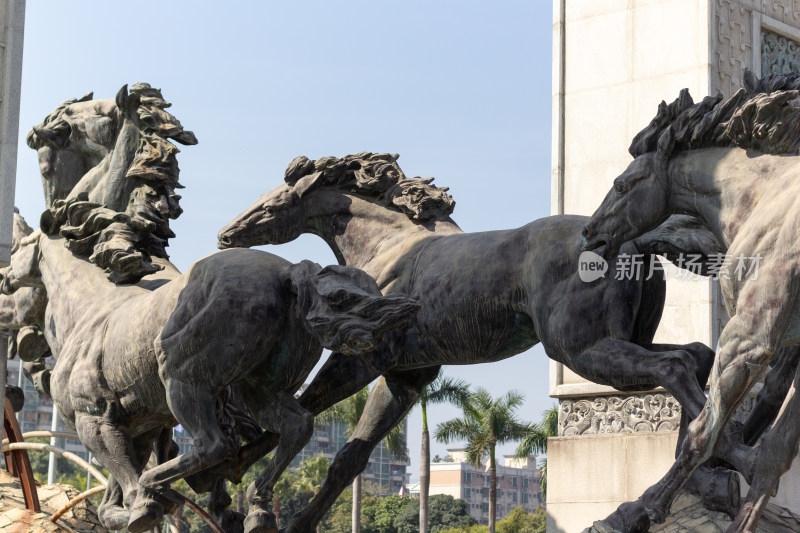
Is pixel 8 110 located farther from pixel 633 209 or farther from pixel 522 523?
pixel 522 523

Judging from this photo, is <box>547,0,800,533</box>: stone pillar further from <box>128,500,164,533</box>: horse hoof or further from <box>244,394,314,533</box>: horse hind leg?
<box>128,500,164,533</box>: horse hoof

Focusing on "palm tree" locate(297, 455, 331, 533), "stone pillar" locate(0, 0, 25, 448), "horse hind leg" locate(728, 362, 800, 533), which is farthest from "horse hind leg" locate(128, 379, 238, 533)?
"palm tree" locate(297, 455, 331, 533)

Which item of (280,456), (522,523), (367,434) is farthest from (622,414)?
(522,523)

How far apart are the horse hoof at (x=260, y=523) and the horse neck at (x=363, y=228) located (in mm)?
1527

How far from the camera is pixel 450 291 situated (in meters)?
6.51

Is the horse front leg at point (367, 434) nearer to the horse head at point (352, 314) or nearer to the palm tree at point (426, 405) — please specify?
the horse head at point (352, 314)

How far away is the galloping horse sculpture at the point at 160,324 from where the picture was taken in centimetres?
611

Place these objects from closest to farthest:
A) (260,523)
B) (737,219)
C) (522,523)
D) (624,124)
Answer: (737,219) → (260,523) → (624,124) → (522,523)

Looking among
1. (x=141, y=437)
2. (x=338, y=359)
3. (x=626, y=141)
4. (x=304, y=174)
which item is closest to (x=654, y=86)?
(x=626, y=141)

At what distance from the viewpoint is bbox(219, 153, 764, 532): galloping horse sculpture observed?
20.0 feet

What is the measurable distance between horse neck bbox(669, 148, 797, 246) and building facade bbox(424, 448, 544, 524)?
92.6 metres

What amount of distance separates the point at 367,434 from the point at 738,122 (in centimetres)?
283

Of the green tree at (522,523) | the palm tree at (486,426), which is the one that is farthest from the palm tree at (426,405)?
the green tree at (522,523)

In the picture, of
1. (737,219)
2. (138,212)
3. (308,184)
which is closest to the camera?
(737,219)
